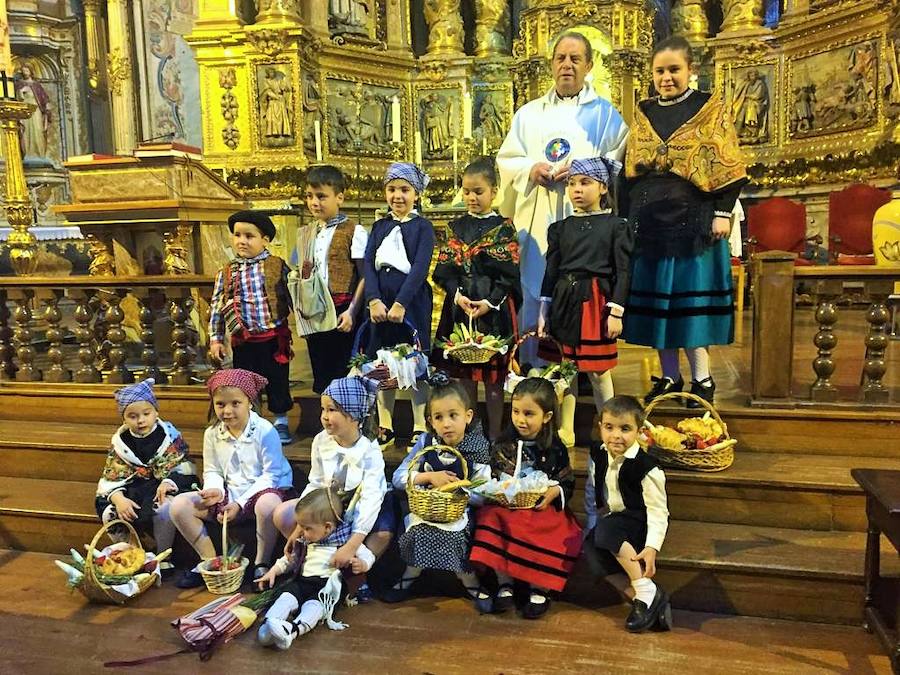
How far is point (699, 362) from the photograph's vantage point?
12.1ft

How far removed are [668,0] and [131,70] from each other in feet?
22.8

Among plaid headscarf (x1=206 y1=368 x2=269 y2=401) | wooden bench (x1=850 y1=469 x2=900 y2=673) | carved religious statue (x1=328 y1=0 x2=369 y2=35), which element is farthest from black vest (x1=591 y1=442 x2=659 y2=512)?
carved religious statue (x1=328 y1=0 x2=369 y2=35)

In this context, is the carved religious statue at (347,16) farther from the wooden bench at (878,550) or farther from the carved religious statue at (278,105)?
the wooden bench at (878,550)

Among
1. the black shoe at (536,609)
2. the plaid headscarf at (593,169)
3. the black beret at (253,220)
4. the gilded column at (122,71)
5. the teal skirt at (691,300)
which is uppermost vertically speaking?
the gilded column at (122,71)

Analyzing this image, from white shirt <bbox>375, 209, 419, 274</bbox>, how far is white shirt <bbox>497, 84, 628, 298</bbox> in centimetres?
71

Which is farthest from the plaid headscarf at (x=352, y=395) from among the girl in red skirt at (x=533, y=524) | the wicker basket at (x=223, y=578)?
the wicker basket at (x=223, y=578)

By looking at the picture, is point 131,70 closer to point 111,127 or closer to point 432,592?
point 111,127

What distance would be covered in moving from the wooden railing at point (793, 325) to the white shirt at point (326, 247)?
2077 millimetres

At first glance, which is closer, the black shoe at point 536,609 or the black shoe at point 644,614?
the black shoe at point 644,614

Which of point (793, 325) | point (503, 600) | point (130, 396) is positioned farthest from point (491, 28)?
point (503, 600)

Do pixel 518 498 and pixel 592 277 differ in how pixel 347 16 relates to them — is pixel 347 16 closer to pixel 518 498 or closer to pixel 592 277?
pixel 592 277

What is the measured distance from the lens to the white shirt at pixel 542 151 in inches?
150

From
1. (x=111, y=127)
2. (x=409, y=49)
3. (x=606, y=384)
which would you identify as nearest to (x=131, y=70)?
(x=111, y=127)

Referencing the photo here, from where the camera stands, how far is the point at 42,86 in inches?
400
